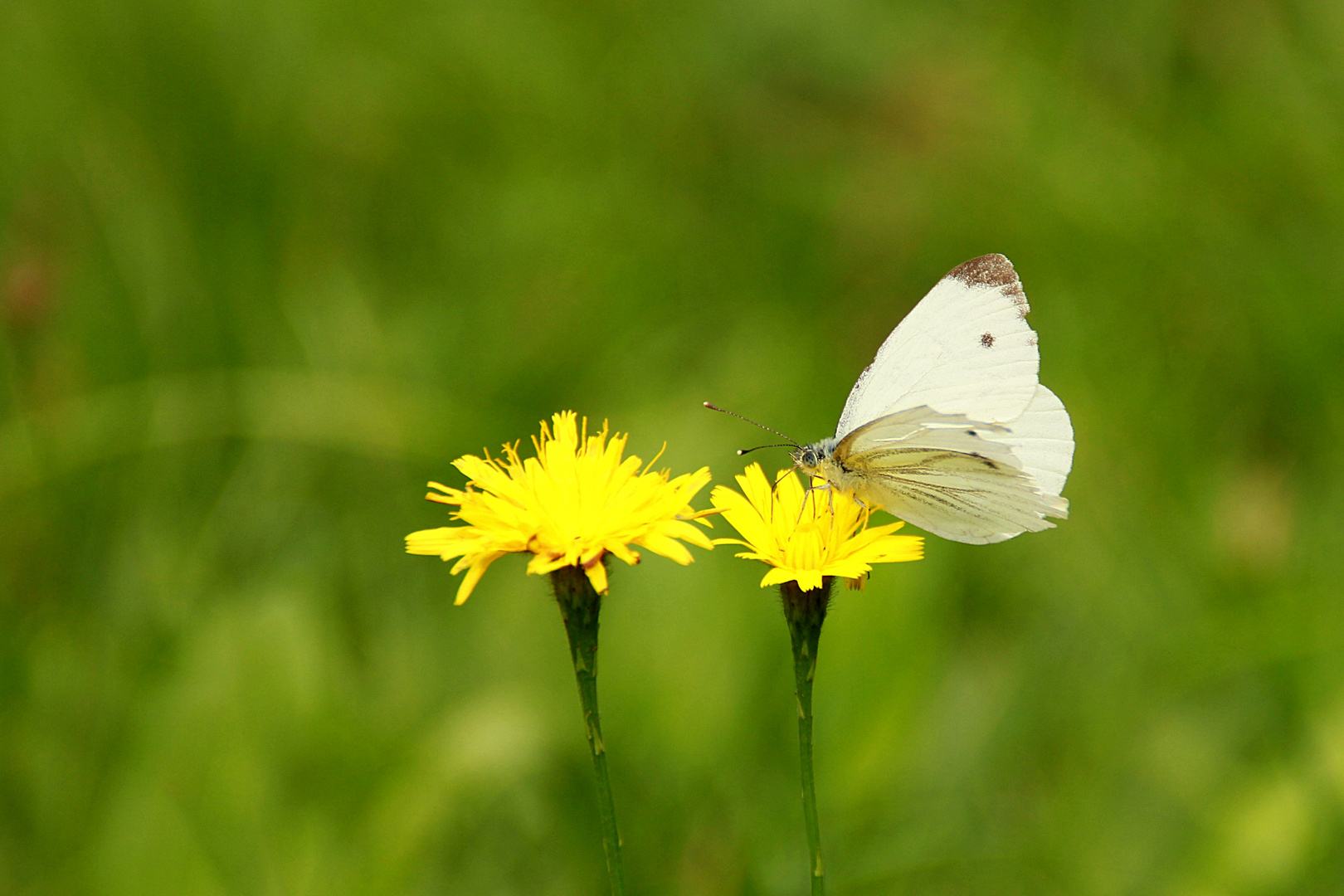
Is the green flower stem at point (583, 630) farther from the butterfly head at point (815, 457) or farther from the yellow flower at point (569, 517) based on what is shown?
the butterfly head at point (815, 457)

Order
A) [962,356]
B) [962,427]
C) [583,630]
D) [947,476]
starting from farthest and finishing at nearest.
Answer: [962,356] < [947,476] < [962,427] < [583,630]

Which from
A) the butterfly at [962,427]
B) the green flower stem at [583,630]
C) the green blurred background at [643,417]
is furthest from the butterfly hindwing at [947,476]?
the green blurred background at [643,417]

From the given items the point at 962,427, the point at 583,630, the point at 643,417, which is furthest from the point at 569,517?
the point at 643,417

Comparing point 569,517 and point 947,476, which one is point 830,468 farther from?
point 569,517

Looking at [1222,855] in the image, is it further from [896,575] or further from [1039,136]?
[1039,136]

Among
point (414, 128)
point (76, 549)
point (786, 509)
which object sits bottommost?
point (786, 509)

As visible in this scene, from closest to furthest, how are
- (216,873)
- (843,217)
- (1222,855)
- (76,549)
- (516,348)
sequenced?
(216,873) < (1222,855) < (76,549) < (516,348) < (843,217)

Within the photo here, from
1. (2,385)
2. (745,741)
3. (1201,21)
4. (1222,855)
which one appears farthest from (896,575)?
(1201,21)
